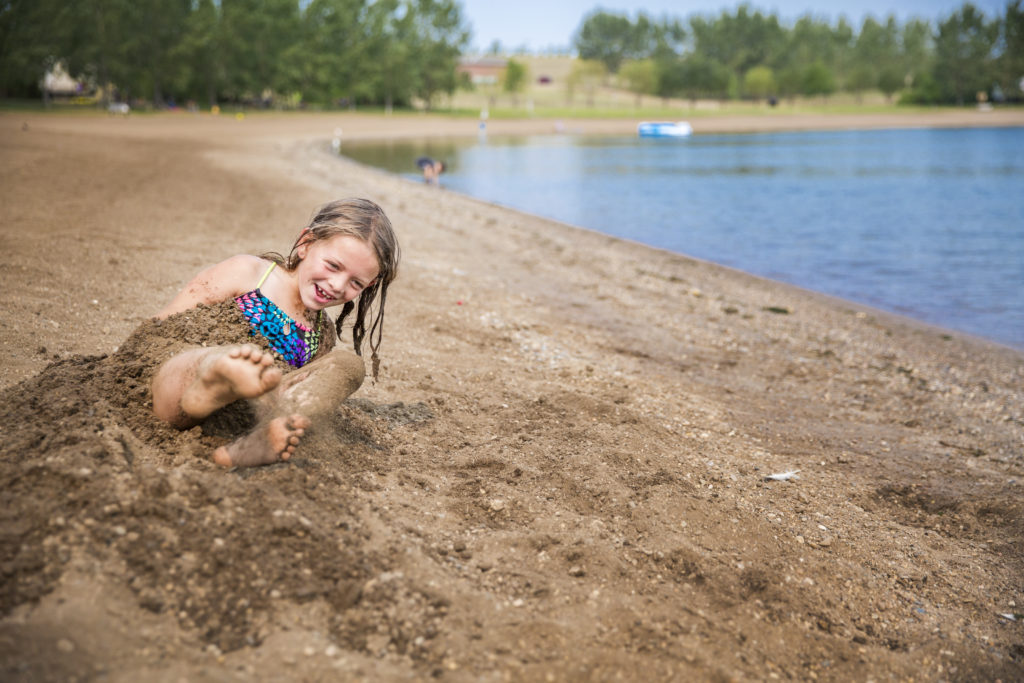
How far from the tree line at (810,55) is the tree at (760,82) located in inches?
6.7

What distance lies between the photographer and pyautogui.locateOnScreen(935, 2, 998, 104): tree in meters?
106

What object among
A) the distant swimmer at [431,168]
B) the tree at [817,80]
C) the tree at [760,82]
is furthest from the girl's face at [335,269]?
the tree at [817,80]

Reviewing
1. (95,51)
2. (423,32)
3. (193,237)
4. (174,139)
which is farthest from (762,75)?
(193,237)

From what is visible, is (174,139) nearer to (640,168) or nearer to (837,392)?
(640,168)

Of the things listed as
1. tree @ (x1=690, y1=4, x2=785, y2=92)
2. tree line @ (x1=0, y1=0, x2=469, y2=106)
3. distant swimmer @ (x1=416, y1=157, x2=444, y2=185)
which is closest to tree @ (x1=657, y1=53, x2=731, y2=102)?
tree @ (x1=690, y1=4, x2=785, y2=92)

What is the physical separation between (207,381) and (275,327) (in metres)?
0.80

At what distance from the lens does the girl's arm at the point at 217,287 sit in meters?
3.62

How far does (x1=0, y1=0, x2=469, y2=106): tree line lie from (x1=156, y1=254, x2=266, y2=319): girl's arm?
5151cm

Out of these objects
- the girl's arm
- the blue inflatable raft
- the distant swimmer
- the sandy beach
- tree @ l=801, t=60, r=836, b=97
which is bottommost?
the sandy beach

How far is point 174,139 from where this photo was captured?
32625 millimetres

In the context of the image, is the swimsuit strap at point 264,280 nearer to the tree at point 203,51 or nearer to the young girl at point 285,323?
the young girl at point 285,323

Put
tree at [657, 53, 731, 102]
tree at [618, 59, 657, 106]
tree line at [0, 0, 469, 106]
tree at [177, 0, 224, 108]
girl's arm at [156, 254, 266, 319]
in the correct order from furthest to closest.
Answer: tree at [618, 59, 657, 106]
tree at [657, 53, 731, 102]
tree at [177, 0, 224, 108]
tree line at [0, 0, 469, 106]
girl's arm at [156, 254, 266, 319]

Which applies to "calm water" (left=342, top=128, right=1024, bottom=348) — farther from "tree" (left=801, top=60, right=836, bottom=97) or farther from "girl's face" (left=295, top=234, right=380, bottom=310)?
"tree" (left=801, top=60, right=836, bottom=97)

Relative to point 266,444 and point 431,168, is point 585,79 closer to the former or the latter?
point 431,168
